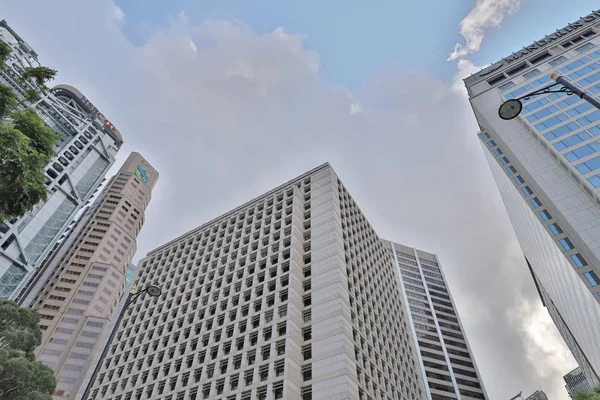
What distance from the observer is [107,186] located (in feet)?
576

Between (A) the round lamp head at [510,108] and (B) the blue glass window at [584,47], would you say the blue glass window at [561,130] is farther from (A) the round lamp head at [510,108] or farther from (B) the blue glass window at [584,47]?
(A) the round lamp head at [510,108]

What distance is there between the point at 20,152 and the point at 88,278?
13694 centimetres

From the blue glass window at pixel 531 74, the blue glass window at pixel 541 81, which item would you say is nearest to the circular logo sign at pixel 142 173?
the blue glass window at pixel 531 74

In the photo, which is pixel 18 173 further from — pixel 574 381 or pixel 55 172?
pixel 574 381

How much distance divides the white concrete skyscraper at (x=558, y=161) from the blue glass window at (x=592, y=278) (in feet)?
0.32

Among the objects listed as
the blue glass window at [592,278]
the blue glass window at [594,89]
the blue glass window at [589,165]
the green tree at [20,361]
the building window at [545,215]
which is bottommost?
the green tree at [20,361]

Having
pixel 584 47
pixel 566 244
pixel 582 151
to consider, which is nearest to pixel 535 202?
pixel 566 244

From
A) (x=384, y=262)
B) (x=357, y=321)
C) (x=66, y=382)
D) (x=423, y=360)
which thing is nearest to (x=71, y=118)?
(x=66, y=382)

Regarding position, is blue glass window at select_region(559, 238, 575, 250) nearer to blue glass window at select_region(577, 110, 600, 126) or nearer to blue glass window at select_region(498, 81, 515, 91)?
blue glass window at select_region(577, 110, 600, 126)

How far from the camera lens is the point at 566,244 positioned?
5475cm

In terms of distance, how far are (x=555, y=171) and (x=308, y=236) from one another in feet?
124

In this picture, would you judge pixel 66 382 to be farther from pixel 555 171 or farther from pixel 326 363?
pixel 555 171

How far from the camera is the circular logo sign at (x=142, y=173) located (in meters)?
177

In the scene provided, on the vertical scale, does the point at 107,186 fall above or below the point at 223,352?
above
